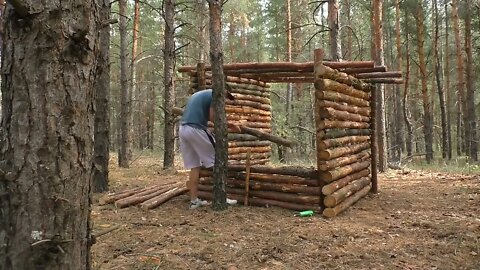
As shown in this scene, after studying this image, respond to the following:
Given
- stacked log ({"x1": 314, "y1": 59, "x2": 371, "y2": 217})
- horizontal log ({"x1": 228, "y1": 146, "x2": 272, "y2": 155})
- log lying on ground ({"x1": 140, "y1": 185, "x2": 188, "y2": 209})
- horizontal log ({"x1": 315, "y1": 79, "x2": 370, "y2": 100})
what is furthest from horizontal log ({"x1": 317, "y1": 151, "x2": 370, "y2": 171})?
horizontal log ({"x1": 228, "y1": 146, "x2": 272, "y2": 155})

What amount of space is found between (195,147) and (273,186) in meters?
1.38

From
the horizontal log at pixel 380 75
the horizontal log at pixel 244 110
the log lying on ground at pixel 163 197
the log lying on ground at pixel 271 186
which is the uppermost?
the horizontal log at pixel 380 75

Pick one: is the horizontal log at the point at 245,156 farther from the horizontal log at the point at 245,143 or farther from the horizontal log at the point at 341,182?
the horizontal log at the point at 341,182

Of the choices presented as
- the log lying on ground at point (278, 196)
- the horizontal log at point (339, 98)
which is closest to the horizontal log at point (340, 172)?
the log lying on ground at point (278, 196)

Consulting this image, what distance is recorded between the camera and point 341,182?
649cm

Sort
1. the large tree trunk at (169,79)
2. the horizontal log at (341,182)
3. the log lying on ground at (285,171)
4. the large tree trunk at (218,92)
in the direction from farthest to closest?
the large tree trunk at (169,79), the log lying on ground at (285,171), the horizontal log at (341,182), the large tree trunk at (218,92)

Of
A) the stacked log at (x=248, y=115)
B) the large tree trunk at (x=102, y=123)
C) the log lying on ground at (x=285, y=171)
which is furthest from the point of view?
the stacked log at (x=248, y=115)

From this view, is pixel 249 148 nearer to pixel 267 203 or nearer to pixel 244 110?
pixel 244 110

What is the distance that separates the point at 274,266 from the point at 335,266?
23.3 inches

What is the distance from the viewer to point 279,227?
17.3 ft

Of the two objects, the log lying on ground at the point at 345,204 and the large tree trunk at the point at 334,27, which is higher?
the large tree trunk at the point at 334,27

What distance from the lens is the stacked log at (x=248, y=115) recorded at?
10516 mm

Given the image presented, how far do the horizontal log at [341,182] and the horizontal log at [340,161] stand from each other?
240 millimetres

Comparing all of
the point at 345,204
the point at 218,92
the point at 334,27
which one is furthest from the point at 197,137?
the point at 334,27
